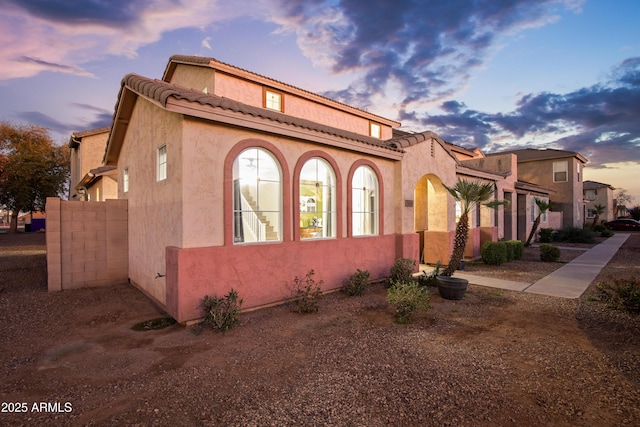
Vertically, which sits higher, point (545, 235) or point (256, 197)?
point (256, 197)

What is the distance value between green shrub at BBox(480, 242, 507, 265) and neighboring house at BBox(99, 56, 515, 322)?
1.82 m

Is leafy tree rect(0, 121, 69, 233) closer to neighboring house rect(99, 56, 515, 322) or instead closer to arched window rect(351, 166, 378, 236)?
neighboring house rect(99, 56, 515, 322)

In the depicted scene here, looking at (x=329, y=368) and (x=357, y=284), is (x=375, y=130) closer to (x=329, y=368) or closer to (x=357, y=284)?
(x=357, y=284)

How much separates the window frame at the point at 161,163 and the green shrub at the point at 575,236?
92.4 ft

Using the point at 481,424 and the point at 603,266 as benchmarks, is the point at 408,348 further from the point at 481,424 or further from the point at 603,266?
the point at 603,266

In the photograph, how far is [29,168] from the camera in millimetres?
30172

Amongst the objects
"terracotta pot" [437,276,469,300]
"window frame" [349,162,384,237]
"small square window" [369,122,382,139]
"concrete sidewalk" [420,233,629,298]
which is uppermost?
"small square window" [369,122,382,139]

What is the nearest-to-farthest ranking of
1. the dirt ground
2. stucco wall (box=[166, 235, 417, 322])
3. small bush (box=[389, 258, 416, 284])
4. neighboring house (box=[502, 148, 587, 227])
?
the dirt ground
stucco wall (box=[166, 235, 417, 322])
small bush (box=[389, 258, 416, 284])
neighboring house (box=[502, 148, 587, 227])

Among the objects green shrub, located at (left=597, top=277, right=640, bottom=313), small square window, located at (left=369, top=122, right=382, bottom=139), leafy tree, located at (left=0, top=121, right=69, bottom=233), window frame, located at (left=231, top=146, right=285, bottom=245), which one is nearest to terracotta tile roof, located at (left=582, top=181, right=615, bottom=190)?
small square window, located at (left=369, top=122, right=382, bottom=139)

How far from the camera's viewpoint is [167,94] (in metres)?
5.72

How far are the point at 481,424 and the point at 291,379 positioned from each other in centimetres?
224

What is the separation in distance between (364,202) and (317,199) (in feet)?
5.89

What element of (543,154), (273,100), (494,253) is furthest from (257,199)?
(543,154)

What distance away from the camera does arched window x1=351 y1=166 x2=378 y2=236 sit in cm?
985
